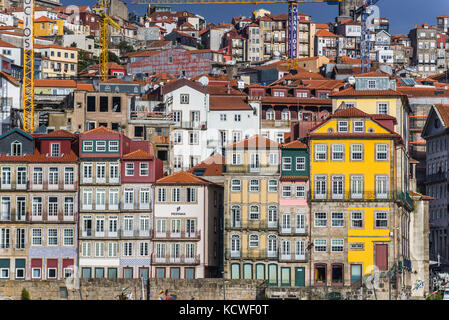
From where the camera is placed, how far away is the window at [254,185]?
76.1 meters

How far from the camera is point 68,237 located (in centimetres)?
7762

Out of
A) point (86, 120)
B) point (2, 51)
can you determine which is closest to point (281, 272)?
point (86, 120)

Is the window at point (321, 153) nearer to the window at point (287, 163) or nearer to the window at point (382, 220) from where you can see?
the window at point (287, 163)

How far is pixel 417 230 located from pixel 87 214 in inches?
1046

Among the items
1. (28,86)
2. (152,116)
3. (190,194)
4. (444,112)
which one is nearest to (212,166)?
(190,194)

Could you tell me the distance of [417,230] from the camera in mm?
85125

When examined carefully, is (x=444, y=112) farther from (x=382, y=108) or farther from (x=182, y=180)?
(x=182, y=180)

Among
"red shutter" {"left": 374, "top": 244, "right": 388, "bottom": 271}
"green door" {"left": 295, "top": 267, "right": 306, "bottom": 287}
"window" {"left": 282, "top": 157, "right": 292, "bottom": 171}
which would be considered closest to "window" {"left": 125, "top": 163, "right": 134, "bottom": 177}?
"window" {"left": 282, "top": 157, "right": 292, "bottom": 171}

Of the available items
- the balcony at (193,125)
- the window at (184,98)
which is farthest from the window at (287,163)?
the window at (184,98)

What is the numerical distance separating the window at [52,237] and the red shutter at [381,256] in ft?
75.9

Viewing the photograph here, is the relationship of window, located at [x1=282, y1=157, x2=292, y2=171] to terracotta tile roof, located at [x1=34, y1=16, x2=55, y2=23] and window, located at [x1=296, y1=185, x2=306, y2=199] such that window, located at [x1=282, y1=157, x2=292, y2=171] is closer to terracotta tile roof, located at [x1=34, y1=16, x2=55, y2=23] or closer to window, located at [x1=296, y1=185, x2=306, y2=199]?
window, located at [x1=296, y1=185, x2=306, y2=199]

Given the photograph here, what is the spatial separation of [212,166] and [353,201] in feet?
54.7

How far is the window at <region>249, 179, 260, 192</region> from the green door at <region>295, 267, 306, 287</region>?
6418mm
